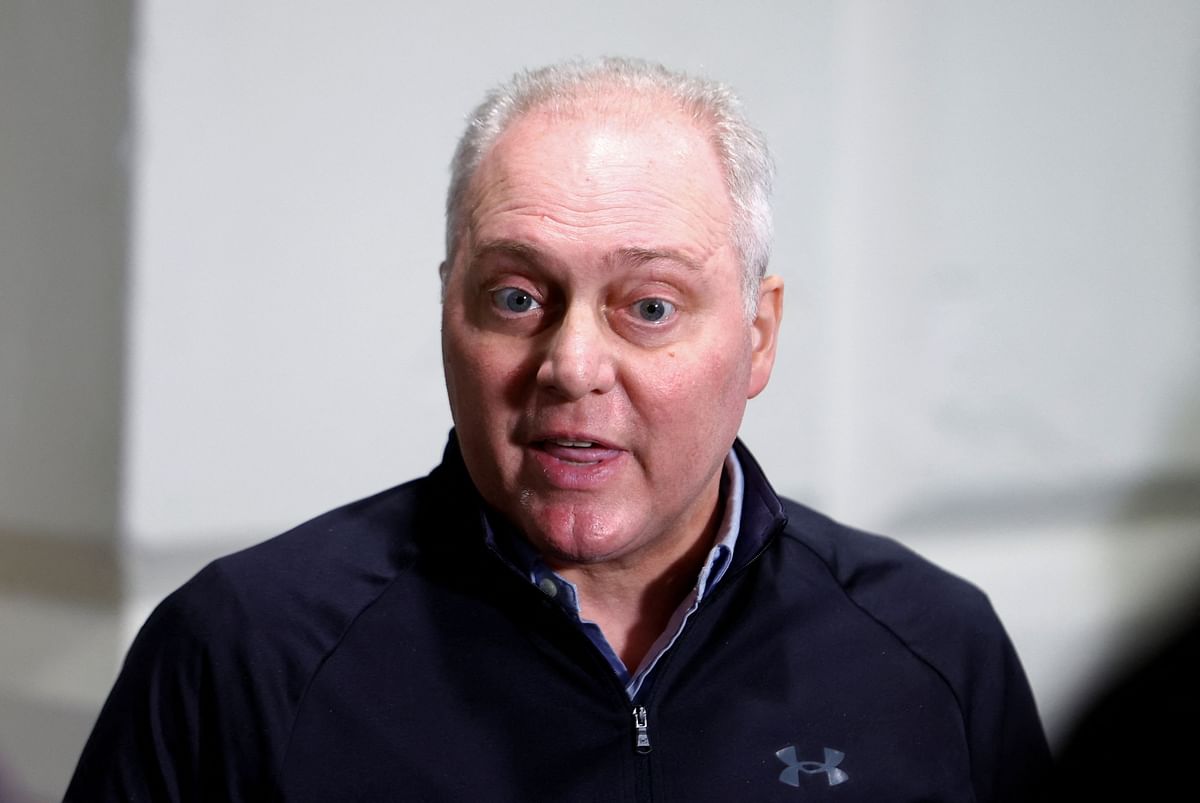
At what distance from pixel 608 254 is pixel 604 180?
6cm

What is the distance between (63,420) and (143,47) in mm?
453

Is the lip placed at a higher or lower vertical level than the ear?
lower

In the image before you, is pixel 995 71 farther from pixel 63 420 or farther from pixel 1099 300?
pixel 63 420

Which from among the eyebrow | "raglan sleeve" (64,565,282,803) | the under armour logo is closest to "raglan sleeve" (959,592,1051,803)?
the under armour logo

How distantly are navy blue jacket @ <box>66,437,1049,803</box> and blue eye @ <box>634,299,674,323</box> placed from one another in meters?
0.21

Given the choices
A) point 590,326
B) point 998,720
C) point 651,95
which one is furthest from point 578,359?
point 998,720

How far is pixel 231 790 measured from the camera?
3.60 feet

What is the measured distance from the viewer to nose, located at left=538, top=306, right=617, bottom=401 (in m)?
1.09

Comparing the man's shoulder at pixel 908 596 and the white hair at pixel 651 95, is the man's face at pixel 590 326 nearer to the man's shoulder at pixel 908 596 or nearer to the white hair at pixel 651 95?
the white hair at pixel 651 95

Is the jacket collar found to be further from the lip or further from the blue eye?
the blue eye

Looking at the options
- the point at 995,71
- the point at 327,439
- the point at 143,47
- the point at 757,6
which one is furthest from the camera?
the point at 995,71

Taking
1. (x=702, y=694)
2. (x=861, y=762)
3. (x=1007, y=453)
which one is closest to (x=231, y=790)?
(x=702, y=694)

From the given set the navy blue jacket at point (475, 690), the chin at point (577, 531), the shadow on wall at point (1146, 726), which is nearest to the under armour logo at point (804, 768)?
the navy blue jacket at point (475, 690)

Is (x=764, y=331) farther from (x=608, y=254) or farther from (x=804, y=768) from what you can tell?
(x=804, y=768)
